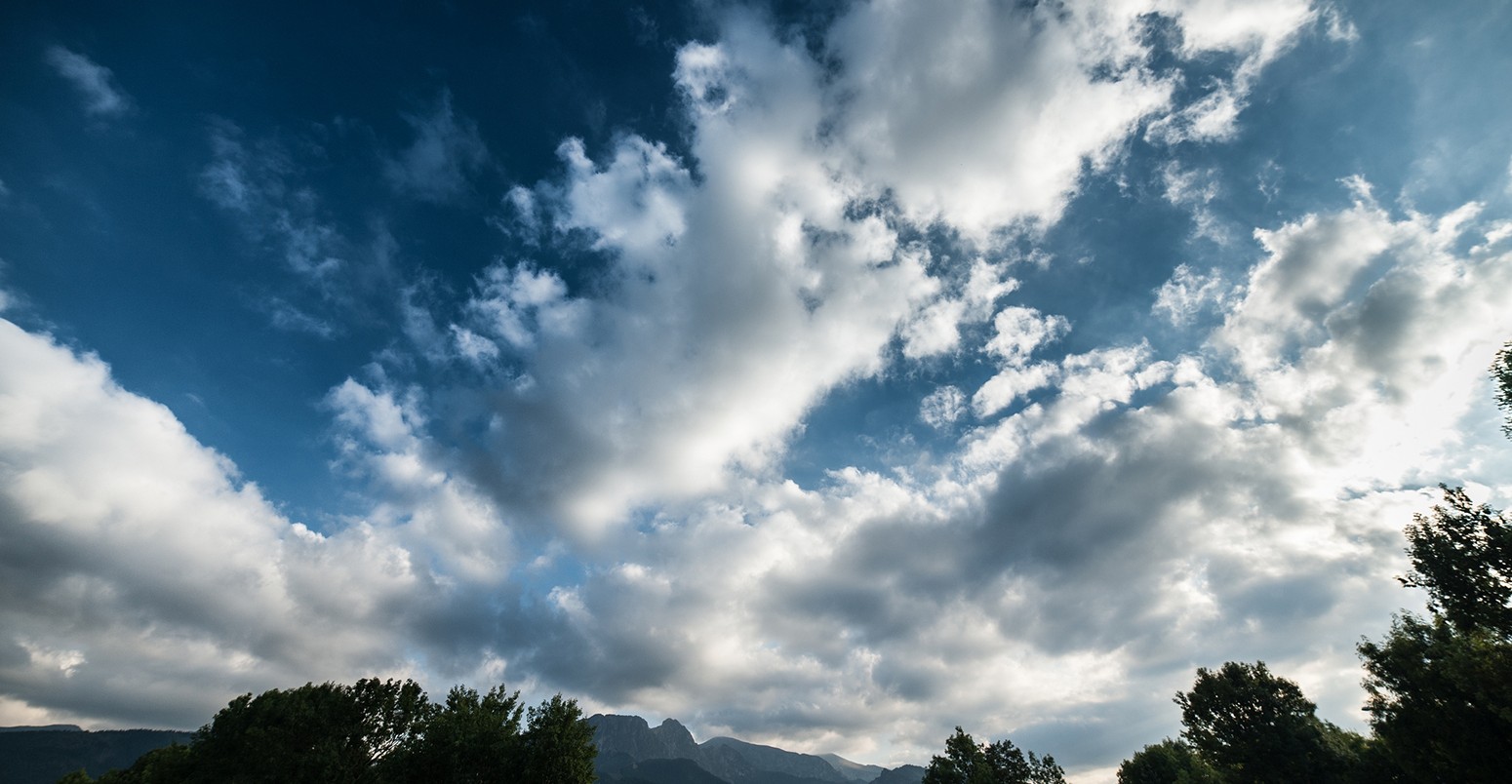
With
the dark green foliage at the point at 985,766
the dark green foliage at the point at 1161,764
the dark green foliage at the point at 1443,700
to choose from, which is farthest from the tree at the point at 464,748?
the dark green foliage at the point at 1161,764

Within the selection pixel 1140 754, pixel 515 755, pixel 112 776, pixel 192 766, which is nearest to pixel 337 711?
pixel 192 766

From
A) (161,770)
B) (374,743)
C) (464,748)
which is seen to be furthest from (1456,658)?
(161,770)

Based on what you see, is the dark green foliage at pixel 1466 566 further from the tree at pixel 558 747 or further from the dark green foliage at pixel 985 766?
the tree at pixel 558 747

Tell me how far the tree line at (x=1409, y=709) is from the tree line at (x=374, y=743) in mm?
43201

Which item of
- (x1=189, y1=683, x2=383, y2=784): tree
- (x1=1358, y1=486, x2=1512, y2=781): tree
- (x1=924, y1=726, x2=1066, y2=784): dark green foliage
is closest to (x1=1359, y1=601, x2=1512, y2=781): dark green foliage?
(x1=1358, y1=486, x2=1512, y2=781): tree

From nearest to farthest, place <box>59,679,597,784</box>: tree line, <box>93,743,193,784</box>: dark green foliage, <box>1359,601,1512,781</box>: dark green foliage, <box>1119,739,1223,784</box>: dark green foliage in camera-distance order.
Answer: <box>1359,601,1512,781</box>: dark green foliage < <box>59,679,597,784</box>: tree line < <box>93,743,193,784</box>: dark green foliage < <box>1119,739,1223,784</box>: dark green foliage

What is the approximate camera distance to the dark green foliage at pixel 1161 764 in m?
74.1

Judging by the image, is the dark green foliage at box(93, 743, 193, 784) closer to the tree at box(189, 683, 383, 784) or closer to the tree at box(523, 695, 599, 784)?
the tree at box(189, 683, 383, 784)

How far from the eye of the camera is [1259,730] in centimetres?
5831

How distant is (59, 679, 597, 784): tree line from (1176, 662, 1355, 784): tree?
63.8 m

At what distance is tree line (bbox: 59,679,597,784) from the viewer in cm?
4491

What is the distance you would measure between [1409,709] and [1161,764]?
4213cm

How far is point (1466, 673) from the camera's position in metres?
36.2

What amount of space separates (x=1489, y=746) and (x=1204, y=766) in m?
35.9
